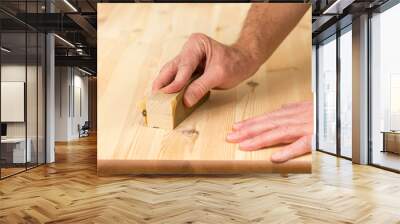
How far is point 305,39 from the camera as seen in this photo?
6.39m

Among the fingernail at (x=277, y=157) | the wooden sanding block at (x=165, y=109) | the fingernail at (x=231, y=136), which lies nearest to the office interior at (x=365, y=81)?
the fingernail at (x=277, y=157)

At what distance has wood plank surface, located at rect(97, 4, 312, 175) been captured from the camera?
6262 millimetres

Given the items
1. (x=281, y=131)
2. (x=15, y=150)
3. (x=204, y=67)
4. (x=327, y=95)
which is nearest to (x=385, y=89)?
(x=281, y=131)

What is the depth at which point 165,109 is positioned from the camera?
19.3 ft

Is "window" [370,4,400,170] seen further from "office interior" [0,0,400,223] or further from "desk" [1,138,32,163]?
"desk" [1,138,32,163]

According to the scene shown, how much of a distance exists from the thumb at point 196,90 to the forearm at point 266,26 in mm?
846

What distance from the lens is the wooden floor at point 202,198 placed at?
3.89 m

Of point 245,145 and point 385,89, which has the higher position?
point 385,89

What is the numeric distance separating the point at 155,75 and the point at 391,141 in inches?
171

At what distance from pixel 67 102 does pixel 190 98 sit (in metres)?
10.5

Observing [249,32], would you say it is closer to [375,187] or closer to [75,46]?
[375,187]

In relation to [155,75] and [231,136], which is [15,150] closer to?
[155,75]

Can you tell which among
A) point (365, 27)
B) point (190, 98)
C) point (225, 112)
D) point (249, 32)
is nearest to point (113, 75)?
point (190, 98)

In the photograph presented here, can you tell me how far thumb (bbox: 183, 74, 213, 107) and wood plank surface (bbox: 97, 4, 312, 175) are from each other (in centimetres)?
27
